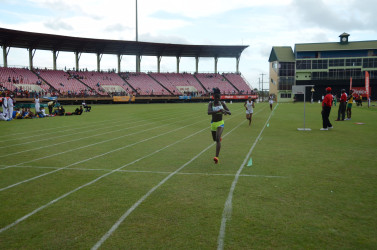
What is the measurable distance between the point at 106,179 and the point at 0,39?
5250 cm

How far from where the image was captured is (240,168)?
7.80 meters

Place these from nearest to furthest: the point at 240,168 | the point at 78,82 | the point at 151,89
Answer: the point at 240,168
the point at 78,82
the point at 151,89

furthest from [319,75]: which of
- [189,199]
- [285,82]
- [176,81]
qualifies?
[189,199]

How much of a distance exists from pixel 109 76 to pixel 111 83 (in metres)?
3.19

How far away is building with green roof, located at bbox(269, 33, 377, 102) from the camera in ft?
247

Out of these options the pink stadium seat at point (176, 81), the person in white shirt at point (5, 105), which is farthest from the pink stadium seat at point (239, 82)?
the person in white shirt at point (5, 105)

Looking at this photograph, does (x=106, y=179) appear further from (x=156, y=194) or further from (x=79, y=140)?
(x=79, y=140)

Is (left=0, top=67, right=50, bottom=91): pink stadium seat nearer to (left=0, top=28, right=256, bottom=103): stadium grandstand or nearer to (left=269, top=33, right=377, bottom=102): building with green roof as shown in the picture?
(left=0, top=28, right=256, bottom=103): stadium grandstand

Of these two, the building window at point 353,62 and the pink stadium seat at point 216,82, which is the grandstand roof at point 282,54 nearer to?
the building window at point 353,62

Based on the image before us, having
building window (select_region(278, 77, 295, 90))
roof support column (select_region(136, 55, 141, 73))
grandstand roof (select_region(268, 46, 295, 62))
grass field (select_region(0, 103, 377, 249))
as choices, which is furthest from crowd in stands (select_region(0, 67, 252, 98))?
grass field (select_region(0, 103, 377, 249))

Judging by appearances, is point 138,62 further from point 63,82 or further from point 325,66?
point 325,66

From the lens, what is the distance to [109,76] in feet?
209

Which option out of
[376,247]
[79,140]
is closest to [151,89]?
[79,140]

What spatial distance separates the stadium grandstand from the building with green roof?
11935mm
